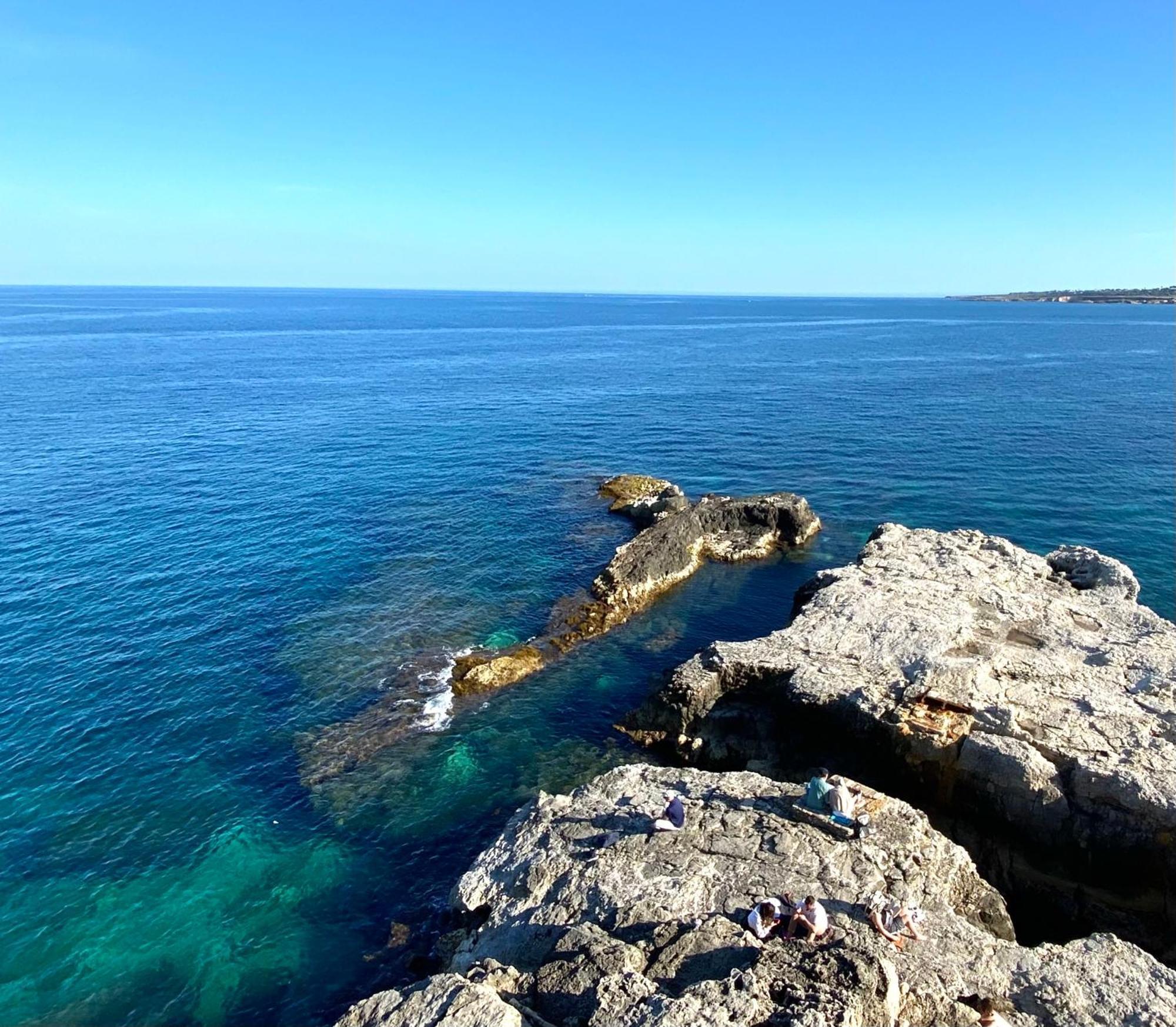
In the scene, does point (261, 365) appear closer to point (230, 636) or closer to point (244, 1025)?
point (230, 636)

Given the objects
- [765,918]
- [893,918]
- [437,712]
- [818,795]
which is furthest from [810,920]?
[437,712]

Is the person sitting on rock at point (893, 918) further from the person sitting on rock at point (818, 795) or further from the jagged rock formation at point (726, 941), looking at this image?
the person sitting on rock at point (818, 795)

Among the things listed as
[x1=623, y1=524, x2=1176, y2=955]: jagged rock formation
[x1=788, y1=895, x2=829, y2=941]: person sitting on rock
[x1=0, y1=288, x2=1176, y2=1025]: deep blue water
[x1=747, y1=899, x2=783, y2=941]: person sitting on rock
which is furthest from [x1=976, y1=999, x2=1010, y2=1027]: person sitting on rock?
[x1=0, y1=288, x2=1176, y2=1025]: deep blue water

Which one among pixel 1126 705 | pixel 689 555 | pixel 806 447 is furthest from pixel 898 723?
pixel 806 447

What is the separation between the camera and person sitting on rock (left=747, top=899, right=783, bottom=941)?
57.3 ft

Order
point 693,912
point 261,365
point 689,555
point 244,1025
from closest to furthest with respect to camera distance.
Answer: point 693,912 → point 244,1025 → point 689,555 → point 261,365

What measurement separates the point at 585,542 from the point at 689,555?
857 cm

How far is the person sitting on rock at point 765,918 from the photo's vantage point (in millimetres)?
17453

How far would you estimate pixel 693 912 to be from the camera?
62.5 feet

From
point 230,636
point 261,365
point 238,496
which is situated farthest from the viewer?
point 261,365

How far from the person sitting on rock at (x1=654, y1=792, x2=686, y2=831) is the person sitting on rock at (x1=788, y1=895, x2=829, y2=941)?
5.12m

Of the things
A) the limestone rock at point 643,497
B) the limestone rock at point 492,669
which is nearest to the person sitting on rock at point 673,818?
the limestone rock at point 492,669

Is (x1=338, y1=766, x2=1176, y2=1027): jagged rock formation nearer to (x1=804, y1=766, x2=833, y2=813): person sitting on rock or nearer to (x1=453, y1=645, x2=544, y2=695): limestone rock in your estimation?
(x1=804, y1=766, x2=833, y2=813): person sitting on rock

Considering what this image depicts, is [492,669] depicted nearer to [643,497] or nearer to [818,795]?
[818,795]
